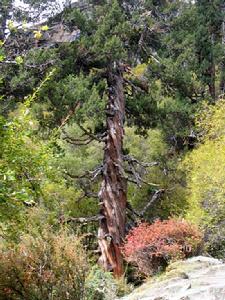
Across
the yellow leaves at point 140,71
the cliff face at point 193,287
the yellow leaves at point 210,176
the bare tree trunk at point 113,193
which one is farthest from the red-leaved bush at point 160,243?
the yellow leaves at point 140,71

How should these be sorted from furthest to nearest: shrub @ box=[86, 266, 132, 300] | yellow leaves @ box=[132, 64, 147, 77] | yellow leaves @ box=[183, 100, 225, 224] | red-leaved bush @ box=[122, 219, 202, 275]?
yellow leaves @ box=[132, 64, 147, 77] < yellow leaves @ box=[183, 100, 225, 224] < red-leaved bush @ box=[122, 219, 202, 275] < shrub @ box=[86, 266, 132, 300]

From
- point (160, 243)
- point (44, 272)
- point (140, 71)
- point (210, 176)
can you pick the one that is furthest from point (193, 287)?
point (140, 71)

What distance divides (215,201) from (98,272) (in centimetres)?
515

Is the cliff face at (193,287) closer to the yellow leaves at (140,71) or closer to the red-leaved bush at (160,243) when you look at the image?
the red-leaved bush at (160,243)

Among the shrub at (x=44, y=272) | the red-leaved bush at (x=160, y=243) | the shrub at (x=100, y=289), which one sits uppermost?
the shrub at (x=44, y=272)

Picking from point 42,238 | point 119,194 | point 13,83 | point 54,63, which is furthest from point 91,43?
point 42,238

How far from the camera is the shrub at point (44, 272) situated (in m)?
7.48

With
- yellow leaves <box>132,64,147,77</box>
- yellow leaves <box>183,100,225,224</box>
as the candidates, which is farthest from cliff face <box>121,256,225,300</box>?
yellow leaves <box>132,64,147,77</box>

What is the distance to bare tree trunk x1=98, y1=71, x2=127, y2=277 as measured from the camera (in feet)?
50.3

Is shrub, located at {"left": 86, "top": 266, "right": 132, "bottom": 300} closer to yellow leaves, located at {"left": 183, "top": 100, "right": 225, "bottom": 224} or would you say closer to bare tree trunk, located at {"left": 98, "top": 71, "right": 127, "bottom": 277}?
bare tree trunk, located at {"left": 98, "top": 71, "right": 127, "bottom": 277}

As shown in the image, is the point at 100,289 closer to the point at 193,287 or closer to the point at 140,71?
the point at 193,287

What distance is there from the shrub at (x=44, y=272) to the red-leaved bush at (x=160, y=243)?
229 inches

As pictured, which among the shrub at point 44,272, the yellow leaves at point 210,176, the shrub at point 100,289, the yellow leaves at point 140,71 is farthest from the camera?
the yellow leaves at point 140,71

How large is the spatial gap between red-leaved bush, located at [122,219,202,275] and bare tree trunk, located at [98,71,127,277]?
1643 mm
